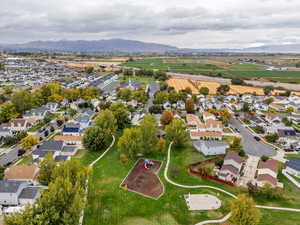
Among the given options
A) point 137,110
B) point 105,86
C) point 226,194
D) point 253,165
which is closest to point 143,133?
point 226,194

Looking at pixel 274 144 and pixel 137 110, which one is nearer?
pixel 274 144

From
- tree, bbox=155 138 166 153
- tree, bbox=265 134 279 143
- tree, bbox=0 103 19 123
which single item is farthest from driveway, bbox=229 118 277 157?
tree, bbox=0 103 19 123

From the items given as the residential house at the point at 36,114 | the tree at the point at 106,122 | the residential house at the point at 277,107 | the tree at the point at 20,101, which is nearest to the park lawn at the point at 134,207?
the tree at the point at 106,122

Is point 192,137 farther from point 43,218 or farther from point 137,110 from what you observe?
point 43,218

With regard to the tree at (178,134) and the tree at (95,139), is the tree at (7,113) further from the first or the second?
the tree at (178,134)

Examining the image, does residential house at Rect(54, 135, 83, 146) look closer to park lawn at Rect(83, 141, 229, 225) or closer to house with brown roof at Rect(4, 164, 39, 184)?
house with brown roof at Rect(4, 164, 39, 184)

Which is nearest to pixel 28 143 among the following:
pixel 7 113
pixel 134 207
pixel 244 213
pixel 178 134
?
pixel 7 113
